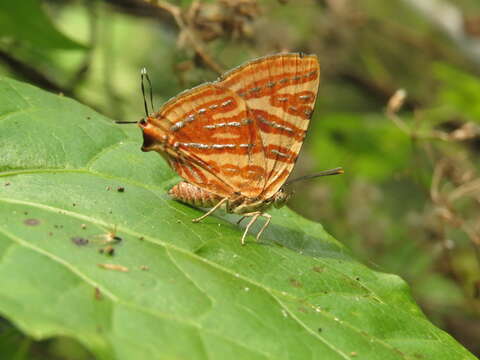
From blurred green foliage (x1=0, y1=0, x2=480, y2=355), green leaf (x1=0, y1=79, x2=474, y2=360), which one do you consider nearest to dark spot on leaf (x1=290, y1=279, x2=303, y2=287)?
green leaf (x1=0, y1=79, x2=474, y2=360)

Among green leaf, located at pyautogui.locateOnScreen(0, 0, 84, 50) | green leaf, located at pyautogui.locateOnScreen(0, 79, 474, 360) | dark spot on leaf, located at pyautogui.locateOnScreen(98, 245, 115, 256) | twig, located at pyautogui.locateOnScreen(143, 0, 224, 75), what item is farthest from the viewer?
twig, located at pyautogui.locateOnScreen(143, 0, 224, 75)

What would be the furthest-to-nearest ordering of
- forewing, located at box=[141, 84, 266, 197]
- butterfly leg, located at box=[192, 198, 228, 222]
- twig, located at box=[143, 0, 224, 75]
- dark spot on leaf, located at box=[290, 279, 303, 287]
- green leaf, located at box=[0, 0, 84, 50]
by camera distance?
twig, located at box=[143, 0, 224, 75] → green leaf, located at box=[0, 0, 84, 50] → forewing, located at box=[141, 84, 266, 197] → butterfly leg, located at box=[192, 198, 228, 222] → dark spot on leaf, located at box=[290, 279, 303, 287]

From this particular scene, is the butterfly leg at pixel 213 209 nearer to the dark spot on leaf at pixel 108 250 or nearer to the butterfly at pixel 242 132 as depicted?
the butterfly at pixel 242 132

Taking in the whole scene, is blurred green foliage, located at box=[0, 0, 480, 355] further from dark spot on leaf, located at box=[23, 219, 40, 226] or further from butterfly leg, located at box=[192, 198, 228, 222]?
dark spot on leaf, located at box=[23, 219, 40, 226]

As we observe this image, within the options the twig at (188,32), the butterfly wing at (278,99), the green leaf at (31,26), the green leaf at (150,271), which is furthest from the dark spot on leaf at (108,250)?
the green leaf at (31,26)

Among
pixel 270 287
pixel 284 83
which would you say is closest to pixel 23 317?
pixel 270 287

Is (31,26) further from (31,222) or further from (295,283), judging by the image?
(295,283)

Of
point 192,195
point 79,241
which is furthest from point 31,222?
point 192,195
